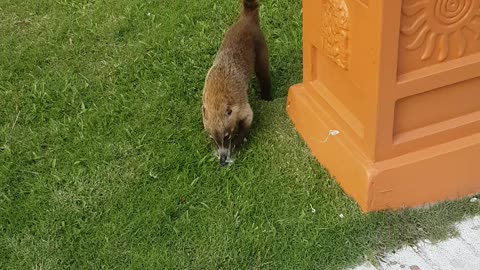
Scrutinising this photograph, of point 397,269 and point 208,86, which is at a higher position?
point 208,86

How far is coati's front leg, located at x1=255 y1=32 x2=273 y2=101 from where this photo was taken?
516 cm

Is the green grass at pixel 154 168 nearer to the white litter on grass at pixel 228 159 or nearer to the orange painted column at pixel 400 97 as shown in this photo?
the white litter on grass at pixel 228 159

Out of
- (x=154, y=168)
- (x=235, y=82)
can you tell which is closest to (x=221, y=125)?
(x=235, y=82)

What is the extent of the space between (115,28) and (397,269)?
346 cm

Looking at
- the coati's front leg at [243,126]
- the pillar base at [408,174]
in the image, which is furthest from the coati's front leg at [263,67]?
the pillar base at [408,174]

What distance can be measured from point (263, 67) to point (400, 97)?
1576 mm

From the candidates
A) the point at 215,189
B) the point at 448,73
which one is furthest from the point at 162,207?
the point at 448,73

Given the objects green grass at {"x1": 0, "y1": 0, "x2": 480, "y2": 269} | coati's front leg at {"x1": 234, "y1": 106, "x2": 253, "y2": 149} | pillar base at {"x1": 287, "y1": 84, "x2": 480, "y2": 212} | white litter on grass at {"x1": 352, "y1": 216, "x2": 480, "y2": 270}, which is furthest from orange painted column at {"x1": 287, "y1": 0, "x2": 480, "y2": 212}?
Result: coati's front leg at {"x1": 234, "y1": 106, "x2": 253, "y2": 149}

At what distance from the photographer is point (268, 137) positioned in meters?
4.88

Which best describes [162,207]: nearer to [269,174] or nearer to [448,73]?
[269,174]

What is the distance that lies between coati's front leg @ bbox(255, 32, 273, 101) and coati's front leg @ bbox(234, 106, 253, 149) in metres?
0.46

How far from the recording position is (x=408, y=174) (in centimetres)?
401

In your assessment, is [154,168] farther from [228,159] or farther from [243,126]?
[243,126]

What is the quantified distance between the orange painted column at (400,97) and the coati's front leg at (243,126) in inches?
22.0
